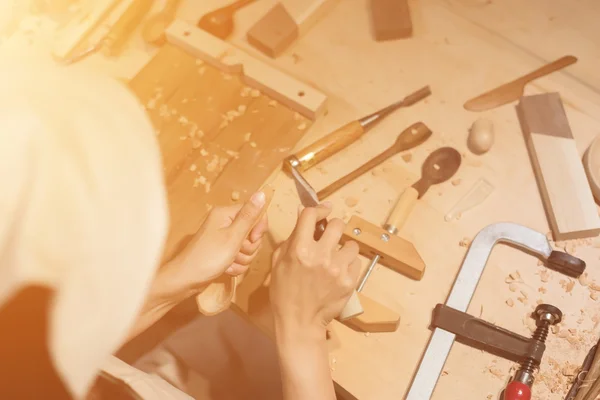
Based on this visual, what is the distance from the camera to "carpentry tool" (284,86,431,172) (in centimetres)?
78

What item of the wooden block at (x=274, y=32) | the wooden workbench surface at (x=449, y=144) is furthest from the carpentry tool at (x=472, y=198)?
the wooden block at (x=274, y=32)

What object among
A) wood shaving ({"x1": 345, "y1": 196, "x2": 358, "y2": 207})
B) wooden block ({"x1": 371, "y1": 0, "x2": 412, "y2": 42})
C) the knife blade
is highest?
wooden block ({"x1": 371, "y1": 0, "x2": 412, "y2": 42})

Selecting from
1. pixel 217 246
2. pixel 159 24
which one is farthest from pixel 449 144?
pixel 159 24

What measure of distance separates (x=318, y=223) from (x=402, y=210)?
0.13m

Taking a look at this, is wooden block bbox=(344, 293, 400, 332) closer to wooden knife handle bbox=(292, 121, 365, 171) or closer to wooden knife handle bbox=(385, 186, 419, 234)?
wooden knife handle bbox=(385, 186, 419, 234)

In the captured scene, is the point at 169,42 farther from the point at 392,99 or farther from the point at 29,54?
the point at 392,99

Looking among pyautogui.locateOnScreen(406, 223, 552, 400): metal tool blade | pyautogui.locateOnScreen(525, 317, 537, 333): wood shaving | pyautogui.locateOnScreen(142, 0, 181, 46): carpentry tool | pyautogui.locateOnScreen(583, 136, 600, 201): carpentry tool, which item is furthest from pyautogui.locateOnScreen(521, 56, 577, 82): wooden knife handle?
pyautogui.locateOnScreen(142, 0, 181, 46): carpentry tool

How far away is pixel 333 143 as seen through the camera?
2.58 feet

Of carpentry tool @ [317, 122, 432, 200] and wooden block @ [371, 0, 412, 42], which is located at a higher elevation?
wooden block @ [371, 0, 412, 42]

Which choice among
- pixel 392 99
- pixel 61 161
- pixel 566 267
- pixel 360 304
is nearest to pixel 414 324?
pixel 360 304

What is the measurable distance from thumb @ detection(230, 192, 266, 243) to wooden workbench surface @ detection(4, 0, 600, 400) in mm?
104

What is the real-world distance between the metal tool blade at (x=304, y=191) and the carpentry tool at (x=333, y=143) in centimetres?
2

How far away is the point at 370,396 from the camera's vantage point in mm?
643

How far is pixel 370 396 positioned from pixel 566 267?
0.30 metres
